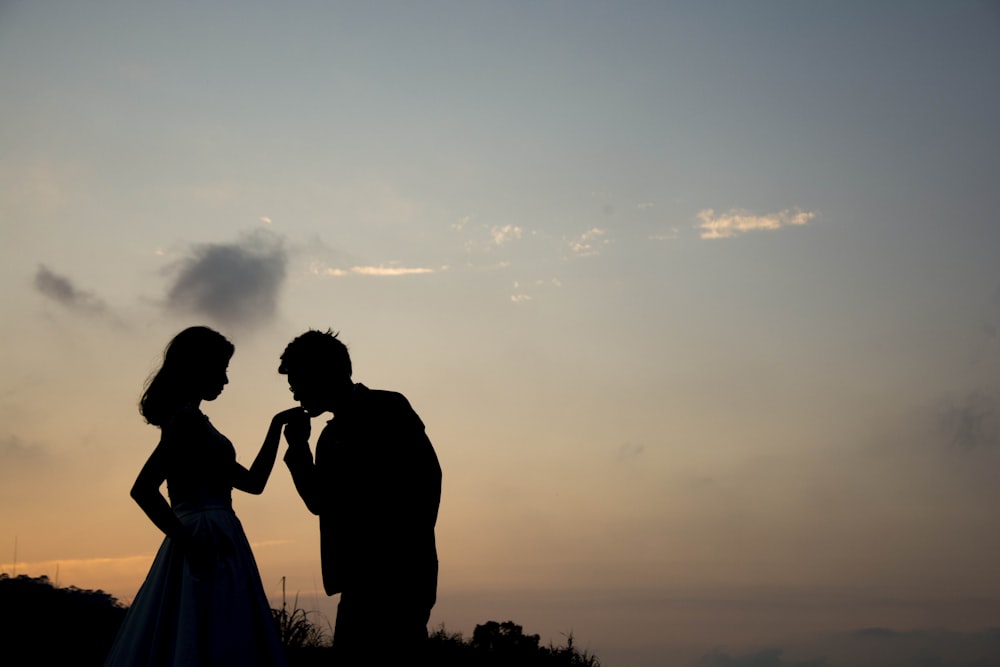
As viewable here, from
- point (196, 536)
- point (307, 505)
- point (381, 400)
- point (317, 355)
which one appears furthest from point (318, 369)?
point (196, 536)

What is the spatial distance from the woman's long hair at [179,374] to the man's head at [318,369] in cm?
98

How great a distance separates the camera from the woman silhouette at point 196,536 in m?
5.82

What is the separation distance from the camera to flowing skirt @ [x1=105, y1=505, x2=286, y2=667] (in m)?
5.76

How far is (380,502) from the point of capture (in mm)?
5254

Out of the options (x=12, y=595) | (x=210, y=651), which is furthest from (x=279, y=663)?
(x=12, y=595)

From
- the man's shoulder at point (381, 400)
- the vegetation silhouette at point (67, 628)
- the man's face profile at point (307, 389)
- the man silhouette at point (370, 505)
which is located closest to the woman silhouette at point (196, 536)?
the man's face profile at point (307, 389)

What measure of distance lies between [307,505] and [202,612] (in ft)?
3.26

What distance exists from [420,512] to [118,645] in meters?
2.25

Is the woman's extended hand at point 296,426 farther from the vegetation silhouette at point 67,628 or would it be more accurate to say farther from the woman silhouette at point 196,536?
the vegetation silhouette at point 67,628

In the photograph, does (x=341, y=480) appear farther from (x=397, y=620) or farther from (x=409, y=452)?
(x=397, y=620)

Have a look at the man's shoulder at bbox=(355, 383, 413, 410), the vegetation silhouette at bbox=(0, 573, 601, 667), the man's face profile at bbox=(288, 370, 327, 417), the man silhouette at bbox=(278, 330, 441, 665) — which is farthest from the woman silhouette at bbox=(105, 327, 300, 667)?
the vegetation silhouette at bbox=(0, 573, 601, 667)

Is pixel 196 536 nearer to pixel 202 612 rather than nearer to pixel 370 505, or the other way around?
pixel 202 612

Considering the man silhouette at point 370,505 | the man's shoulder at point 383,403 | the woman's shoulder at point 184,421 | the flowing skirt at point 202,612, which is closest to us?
the man silhouette at point 370,505

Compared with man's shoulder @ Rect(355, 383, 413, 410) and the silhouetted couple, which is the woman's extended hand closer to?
the silhouetted couple
